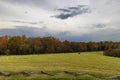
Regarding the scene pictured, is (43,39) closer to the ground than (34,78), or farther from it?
farther from it

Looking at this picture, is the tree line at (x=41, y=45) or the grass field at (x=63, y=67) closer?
the grass field at (x=63, y=67)

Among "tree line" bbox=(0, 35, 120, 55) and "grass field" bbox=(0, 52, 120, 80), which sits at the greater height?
"tree line" bbox=(0, 35, 120, 55)

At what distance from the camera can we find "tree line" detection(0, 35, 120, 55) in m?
144

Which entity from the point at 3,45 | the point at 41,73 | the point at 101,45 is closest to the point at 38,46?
the point at 3,45

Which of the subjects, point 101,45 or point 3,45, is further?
point 101,45

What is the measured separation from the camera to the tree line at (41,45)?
144 m

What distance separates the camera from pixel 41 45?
15288cm

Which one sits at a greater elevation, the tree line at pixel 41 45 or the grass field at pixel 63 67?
the tree line at pixel 41 45

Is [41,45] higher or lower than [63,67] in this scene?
higher

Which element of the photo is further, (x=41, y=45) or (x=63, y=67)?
(x=41, y=45)

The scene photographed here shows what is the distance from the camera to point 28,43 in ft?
498

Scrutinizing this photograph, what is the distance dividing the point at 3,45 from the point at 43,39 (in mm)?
23738

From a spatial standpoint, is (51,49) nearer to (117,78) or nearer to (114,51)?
(114,51)

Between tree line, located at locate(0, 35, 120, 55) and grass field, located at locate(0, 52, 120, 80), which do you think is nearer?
grass field, located at locate(0, 52, 120, 80)
